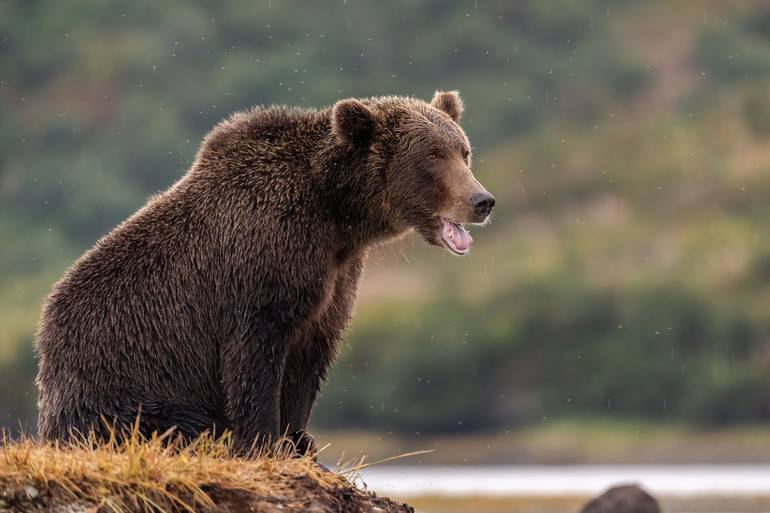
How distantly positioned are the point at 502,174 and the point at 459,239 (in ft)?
127

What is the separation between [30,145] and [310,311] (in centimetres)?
4578

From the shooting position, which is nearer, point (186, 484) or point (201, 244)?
point (186, 484)

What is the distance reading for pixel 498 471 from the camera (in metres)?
36.2

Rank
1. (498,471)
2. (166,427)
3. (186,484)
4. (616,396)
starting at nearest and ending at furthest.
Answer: (186,484), (166,427), (498,471), (616,396)

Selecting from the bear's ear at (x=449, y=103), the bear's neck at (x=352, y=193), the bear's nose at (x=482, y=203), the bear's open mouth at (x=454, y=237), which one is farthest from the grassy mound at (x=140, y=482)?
the bear's ear at (x=449, y=103)

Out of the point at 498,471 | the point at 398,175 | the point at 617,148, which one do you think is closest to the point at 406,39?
the point at 617,148

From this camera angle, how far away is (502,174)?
154 feet

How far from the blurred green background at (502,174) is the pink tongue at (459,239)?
89.0 feet

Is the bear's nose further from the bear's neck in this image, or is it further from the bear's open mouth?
the bear's neck

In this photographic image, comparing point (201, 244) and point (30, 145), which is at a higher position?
point (30, 145)

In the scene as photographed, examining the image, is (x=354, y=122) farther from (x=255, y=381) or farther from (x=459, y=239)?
(x=255, y=381)

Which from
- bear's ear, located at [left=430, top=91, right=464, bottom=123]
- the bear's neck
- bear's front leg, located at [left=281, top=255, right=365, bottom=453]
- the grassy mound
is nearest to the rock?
bear's front leg, located at [left=281, top=255, right=365, bottom=453]

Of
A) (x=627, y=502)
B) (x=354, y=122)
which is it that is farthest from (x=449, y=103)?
(x=627, y=502)

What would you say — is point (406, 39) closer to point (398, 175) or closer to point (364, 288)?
point (364, 288)
